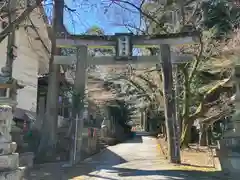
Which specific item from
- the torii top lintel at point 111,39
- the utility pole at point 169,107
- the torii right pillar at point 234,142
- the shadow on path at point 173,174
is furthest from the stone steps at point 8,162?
the torii top lintel at point 111,39

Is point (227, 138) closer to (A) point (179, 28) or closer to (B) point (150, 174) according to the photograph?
(B) point (150, 174)

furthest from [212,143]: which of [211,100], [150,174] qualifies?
[150,174]

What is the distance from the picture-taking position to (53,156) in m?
15.2

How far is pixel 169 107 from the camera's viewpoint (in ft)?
47.3

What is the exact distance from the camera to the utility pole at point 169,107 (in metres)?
14.0

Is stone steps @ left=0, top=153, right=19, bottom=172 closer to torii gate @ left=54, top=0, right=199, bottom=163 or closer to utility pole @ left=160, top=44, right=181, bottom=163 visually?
torii gate @ left=54, top=0, right=199, bottom=163

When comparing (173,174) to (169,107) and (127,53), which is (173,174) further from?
(127,53)

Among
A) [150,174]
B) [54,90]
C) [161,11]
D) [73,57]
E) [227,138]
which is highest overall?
[161,11]

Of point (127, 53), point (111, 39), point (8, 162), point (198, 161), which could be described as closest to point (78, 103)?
point (127, 53)

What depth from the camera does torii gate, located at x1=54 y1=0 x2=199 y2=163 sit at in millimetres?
14344

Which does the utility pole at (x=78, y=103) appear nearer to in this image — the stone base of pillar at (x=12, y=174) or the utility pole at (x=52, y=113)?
the utility pole at (x=52, y=113)

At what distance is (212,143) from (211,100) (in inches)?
211

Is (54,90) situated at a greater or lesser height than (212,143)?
greater

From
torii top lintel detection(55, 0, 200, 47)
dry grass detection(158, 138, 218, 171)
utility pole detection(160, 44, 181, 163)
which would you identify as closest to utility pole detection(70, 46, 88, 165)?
torii top lintel detection(55, 0, 200, 47)
